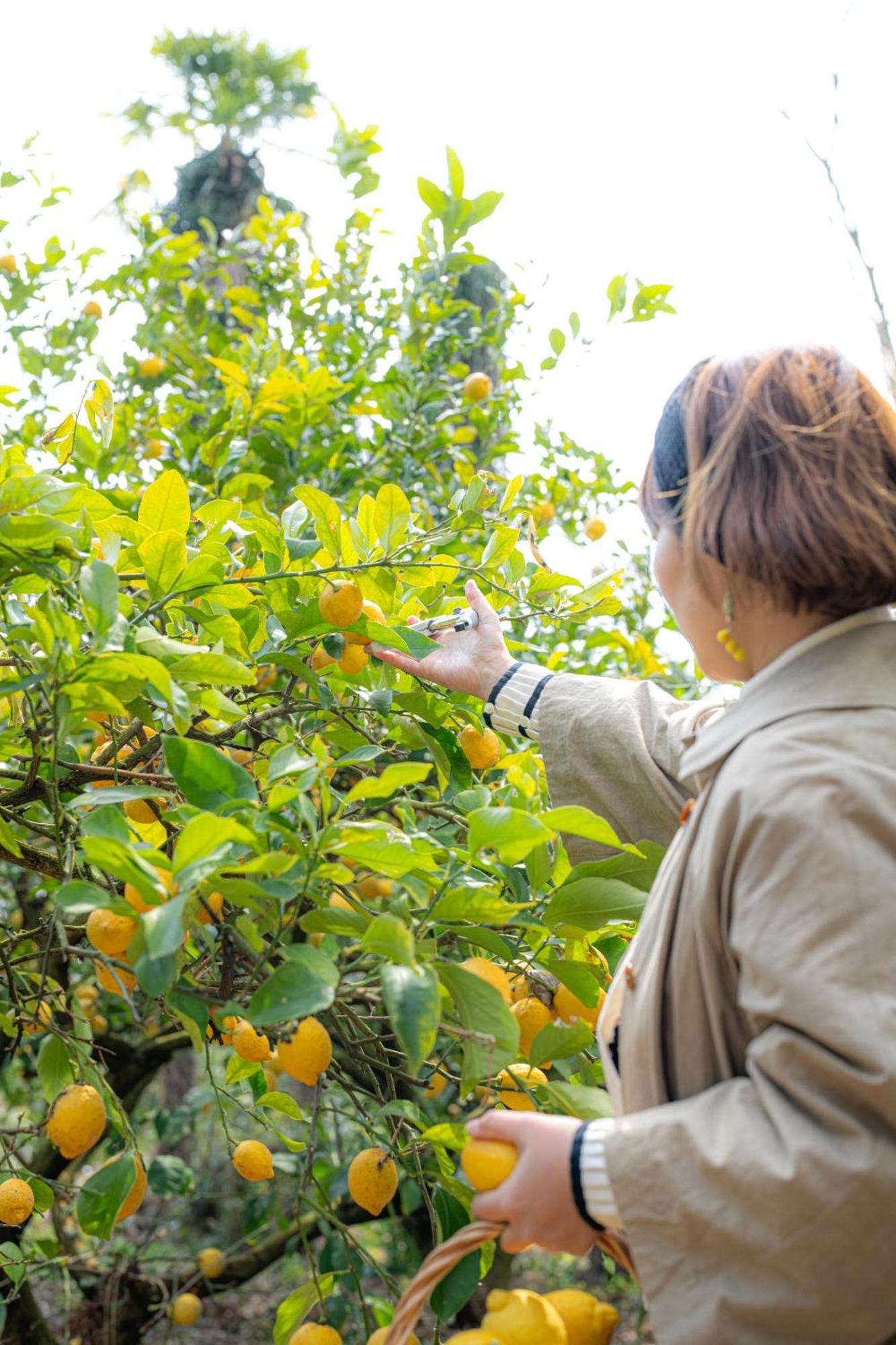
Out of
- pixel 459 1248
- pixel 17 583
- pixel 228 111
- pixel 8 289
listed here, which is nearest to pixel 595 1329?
pixel 459 1248

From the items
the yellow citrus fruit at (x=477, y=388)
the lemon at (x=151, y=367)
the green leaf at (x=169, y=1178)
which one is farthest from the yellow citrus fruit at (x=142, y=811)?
the lemon at (x=151, y=367)

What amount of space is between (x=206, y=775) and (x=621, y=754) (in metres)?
0.52

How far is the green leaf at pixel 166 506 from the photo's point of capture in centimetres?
115

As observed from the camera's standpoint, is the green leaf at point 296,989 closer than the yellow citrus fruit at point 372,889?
Yes

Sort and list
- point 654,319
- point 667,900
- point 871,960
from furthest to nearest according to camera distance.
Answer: point 654,319 < point 667,900 < point 871,960

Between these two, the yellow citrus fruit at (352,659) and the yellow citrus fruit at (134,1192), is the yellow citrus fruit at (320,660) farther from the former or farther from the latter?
the yellow citrus fruit at (134,1192)

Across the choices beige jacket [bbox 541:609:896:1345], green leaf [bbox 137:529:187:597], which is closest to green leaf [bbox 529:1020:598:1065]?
beige jacket [bbox 541:609:896:1345]

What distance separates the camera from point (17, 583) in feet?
3.54

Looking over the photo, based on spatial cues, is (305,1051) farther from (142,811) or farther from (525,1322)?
(142,811)

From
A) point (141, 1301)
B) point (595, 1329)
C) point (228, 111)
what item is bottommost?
point (141, 1301)

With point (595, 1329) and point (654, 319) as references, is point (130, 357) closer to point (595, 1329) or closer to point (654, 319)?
point (654, 319)

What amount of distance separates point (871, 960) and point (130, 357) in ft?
8.53

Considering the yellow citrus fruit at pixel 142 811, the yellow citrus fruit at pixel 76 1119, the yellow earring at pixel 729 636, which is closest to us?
the yellow earring at pixel 729 636

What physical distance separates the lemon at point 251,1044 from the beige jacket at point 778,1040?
386 millimetres
